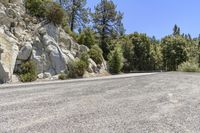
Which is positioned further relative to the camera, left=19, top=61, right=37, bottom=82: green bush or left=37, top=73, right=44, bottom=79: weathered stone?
left=37, top=73, right=44, bottom=79: weathered stone

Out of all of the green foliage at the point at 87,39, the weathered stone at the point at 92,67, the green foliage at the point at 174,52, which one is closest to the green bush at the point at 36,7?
the weathered stone at the point at 92,67

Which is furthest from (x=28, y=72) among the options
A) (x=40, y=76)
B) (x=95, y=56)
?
(x=95, y=56)

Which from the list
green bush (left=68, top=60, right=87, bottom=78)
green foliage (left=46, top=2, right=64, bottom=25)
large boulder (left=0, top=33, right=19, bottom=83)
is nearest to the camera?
large boulder (left=0, top=33, right=19, bottom=83)

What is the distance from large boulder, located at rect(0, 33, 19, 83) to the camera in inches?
675

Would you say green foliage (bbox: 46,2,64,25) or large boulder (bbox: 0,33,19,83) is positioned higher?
green foliage (bbox: 46,2,64,25)

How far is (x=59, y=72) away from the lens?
2191 centimetres

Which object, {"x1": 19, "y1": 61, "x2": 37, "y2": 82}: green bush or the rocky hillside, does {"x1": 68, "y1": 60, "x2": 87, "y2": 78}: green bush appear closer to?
the rocky hillside

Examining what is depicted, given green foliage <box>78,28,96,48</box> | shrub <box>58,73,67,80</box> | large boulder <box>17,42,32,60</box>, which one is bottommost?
shrub <box>58,73,67,80</box>

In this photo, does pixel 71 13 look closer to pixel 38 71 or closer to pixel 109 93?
pixel 38 71

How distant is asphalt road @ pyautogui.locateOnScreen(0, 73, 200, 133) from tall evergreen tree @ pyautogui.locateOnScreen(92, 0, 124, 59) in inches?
1457

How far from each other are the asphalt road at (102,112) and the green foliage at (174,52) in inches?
1309

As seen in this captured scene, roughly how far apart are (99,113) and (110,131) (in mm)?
1462

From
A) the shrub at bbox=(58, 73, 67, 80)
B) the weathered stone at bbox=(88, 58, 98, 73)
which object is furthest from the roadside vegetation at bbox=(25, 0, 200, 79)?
the shrub at bbox=(58, 73, 67, 80)

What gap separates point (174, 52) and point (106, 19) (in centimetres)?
1193
